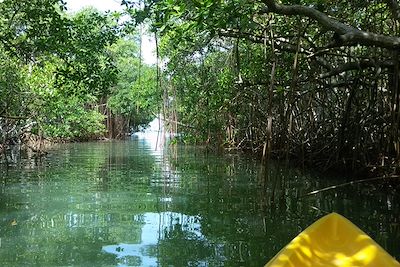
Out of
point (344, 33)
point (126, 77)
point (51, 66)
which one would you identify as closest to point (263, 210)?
point (344, 33)

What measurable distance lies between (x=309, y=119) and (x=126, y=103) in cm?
1929

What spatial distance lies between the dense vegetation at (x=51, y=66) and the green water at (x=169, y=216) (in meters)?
1.65

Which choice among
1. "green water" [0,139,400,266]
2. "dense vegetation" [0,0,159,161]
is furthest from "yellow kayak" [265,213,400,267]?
"dense vegetation" [0,0,159,161]

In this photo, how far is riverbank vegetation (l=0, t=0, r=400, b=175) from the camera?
470 centimetres

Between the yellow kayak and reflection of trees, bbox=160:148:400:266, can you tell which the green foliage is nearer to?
reflection of trees, bbox=160:148:400:266

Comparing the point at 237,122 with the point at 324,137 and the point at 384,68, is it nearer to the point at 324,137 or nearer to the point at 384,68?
the point at 324,137

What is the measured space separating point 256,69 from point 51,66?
6.10 meters

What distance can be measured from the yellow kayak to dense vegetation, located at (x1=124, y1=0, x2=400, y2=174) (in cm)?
171

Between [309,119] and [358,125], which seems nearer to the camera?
[358,125]

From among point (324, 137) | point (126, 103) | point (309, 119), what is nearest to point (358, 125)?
point (324, 137)

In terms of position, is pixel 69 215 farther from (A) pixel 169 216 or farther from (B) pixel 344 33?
(B) pixel 344 33

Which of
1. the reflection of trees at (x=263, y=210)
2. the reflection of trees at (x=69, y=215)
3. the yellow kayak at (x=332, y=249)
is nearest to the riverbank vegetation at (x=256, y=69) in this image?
the reflection of trees at (x=263, y=210)

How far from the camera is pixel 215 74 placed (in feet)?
37.3

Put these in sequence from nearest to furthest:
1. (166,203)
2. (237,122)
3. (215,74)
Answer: (166,203) → (215,74) → (237,122)
